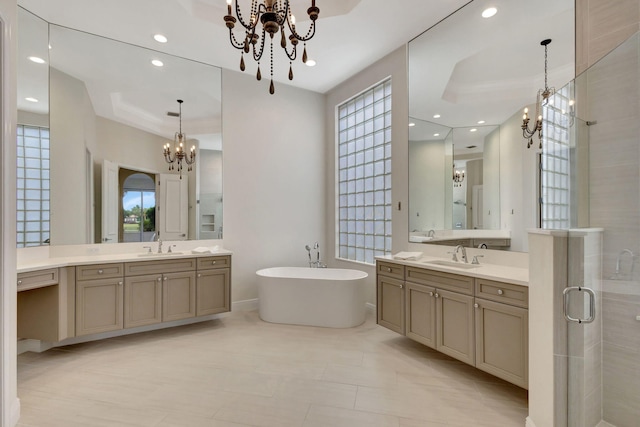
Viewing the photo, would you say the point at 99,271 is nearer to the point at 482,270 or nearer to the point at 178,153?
the point at 178,153

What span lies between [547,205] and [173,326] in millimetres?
3945

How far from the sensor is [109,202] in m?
3.55

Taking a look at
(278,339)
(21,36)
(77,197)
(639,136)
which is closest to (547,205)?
(639,136)

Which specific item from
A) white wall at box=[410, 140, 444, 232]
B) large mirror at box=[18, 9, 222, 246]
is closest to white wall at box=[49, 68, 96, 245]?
large mirror at box=[18, 9, 222, 246]

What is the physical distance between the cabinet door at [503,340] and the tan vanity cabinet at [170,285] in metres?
2.95

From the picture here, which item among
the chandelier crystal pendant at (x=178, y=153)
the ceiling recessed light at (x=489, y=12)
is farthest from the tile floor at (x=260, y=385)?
the ceiling recessed light at (x=489, y=12)

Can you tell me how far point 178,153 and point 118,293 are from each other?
1.78 m

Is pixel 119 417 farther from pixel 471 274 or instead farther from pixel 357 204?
pixel 357 204

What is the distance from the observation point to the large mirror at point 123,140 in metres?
3.22

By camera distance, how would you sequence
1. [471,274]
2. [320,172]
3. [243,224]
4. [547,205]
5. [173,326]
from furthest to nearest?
[320,172], [243,224], [173,326], [471,274], [547,205]

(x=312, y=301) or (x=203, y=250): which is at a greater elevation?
(x=203, y=250)

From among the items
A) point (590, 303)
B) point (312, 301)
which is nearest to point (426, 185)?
point (312, 301)

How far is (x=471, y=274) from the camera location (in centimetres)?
245

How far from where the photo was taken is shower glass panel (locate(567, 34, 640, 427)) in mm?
1586
